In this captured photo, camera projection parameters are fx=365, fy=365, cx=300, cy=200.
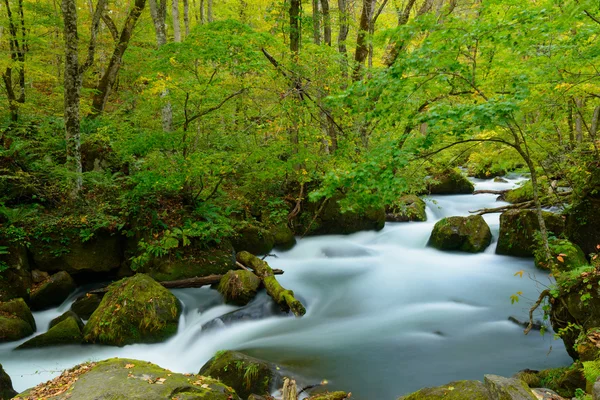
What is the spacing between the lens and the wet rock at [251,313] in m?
7.01

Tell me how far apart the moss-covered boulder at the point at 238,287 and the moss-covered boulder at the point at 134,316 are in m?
1.16

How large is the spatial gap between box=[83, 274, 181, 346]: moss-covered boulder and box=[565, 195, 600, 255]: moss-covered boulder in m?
8.74

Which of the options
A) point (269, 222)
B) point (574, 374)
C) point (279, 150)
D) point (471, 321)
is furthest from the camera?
point (269, 222)

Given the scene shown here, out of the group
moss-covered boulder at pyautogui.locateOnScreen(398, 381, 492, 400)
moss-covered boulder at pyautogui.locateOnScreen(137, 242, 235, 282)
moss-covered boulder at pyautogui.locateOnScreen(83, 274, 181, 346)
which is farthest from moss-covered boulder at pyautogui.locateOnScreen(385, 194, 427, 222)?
moss-covered boulder at pyautogui.locateOnScreen(398, 381, 492, 400)

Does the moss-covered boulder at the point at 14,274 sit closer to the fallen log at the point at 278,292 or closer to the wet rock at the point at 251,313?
the wet rock at the point at 251,313

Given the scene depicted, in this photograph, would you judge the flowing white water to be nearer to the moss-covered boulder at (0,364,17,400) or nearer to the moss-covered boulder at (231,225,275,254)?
the moss-covered boulder at (231,225,275,254)

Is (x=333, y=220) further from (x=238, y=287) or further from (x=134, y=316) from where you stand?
(x=134, y=316)

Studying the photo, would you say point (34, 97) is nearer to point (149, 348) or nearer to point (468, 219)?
point (149, 348)

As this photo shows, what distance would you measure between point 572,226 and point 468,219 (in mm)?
2879

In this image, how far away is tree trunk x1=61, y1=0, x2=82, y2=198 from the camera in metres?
8.08

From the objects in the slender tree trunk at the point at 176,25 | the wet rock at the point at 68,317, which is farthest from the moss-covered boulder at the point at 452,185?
the wet rock at the point at 68,317

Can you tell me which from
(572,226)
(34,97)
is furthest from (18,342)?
(572,226)

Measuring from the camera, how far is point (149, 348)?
618 cm

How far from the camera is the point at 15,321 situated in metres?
6.23
